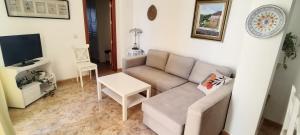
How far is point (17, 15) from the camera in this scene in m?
2.65

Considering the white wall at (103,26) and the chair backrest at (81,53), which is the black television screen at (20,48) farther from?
the white wall at (103,26)

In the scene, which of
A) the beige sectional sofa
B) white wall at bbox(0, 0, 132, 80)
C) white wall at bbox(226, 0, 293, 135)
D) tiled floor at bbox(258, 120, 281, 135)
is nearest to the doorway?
white wall at bbox(0, 0, 132, 80)

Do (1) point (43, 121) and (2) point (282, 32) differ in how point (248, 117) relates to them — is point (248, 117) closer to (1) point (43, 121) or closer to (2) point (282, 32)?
(2) point (282, 32)

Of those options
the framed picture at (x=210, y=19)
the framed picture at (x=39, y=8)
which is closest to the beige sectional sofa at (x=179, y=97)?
the framed picture at (x=210, y=19)

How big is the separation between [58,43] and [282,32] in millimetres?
3682

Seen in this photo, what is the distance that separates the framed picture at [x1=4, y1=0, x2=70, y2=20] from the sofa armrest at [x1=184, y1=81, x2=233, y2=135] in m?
3.15

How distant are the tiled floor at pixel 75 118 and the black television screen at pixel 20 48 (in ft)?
A: 2.60

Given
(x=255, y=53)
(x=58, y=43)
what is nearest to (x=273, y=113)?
(x=255, y=53)

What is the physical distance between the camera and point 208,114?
1524 millimetres

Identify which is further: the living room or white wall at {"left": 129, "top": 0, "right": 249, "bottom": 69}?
white wall at {"left": 129, "top": 0, "right": 249, "bottom": 69}

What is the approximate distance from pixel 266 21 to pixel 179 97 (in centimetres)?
131

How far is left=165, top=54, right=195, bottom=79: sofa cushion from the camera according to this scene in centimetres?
283

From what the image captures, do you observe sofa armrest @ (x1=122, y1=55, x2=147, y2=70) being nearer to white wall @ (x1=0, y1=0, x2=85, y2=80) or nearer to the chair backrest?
the chair backrest

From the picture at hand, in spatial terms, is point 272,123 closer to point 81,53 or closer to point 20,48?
point 81,53
